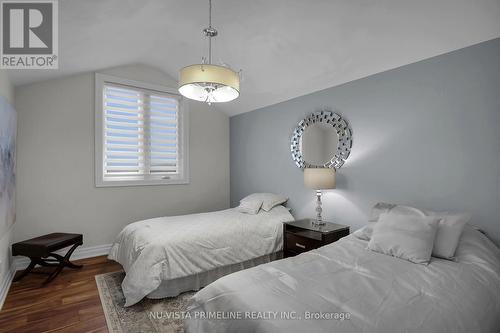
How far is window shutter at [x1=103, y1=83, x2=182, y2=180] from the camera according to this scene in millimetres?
3787

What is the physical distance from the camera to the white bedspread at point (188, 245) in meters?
2.37

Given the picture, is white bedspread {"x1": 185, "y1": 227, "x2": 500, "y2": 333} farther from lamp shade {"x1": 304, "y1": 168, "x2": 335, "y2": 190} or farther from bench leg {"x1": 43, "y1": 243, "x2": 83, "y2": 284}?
bench leg {"x1": 43, "y1": 243, "x2": 83, "y2": 284}

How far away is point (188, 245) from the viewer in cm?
260

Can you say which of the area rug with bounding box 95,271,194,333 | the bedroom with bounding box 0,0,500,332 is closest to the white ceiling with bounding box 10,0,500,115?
the bedroom with bounding box 0,0,500,332

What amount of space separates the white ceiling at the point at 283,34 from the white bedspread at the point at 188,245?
1.91m

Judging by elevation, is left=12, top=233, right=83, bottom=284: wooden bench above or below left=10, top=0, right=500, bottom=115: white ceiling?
below

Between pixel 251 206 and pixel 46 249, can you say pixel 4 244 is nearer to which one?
pixel 46 249

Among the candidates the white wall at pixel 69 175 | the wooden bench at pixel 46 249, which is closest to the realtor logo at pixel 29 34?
the white wall at pixel 69 175

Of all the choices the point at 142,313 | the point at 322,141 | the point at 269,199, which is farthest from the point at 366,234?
the point at 142,313

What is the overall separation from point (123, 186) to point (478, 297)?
13.1ft

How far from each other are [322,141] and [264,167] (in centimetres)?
118

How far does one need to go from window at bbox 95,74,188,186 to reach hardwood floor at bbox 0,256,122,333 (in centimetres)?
131

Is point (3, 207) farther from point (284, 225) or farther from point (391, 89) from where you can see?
point (391, 89)

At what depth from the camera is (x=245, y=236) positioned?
2979 mm
